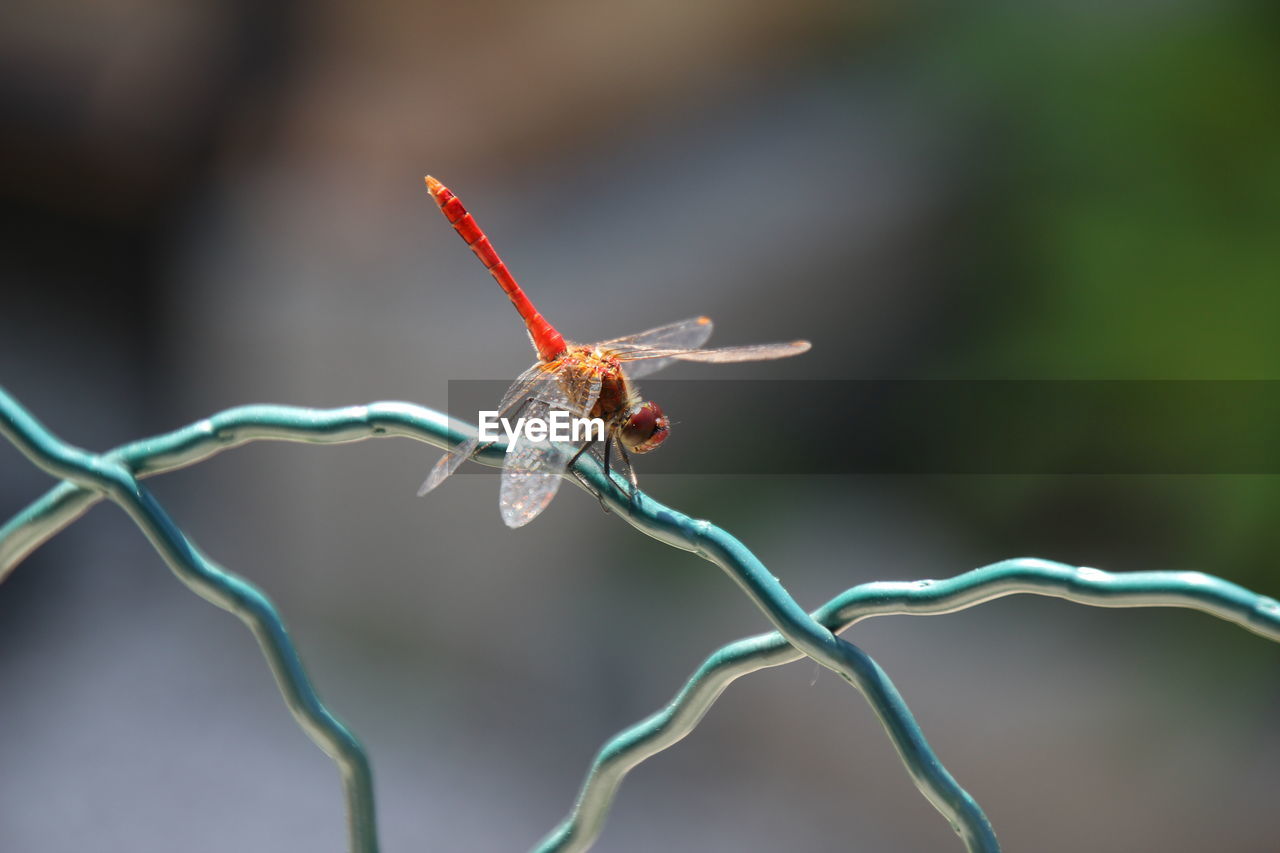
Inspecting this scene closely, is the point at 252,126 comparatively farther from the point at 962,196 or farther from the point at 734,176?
the point at 962,196

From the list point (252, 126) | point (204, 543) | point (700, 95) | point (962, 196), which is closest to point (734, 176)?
point (700, 95)

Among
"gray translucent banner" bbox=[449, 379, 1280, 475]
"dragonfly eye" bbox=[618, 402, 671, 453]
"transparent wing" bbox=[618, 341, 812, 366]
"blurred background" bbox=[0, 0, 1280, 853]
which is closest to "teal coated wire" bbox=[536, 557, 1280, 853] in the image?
"dragonfly eye" bbox=[618, 402, 671, 453]

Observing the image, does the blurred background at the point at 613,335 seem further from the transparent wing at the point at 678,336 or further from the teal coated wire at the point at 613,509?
the teal coated wire at the point at 613,509

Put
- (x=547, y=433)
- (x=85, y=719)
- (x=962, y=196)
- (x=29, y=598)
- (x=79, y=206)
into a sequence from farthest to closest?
(x=79, y=206) → (x=962, y=196) → (x=29, y=598) → (x=85, y=719) → (x=547, y=433)

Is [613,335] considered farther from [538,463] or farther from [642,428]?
[538,463]

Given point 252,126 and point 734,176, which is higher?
point 252,126

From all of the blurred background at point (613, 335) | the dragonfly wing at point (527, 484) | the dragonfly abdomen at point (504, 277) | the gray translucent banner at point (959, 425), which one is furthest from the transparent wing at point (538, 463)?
the gray translucent banner at point (959, 425)
